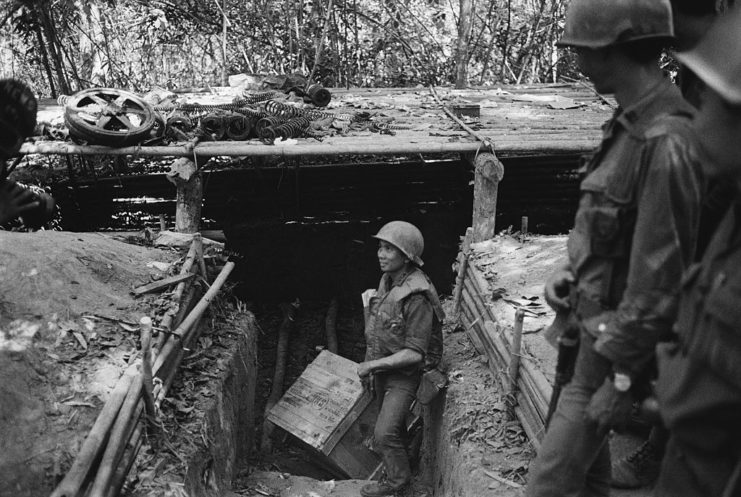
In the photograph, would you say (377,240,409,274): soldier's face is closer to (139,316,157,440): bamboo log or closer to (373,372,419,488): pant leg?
(373,372,419,488): pant leg

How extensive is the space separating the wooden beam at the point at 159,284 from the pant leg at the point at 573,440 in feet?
12.5

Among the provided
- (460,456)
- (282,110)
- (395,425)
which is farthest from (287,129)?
(460,456)

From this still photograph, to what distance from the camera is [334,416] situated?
666cm

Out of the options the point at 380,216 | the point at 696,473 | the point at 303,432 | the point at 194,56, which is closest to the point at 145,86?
the point at 194,56

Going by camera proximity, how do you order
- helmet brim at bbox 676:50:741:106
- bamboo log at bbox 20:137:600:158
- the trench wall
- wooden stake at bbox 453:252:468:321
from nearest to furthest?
helmet brim at bbox 676:50:741:106 → the trench wall → wooden stake at bbox 453:252:468:321 → bamboo log at bbox 20:137:600:158

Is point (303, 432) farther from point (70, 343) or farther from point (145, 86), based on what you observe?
point (145, 86)

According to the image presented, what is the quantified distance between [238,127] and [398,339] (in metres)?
3.60

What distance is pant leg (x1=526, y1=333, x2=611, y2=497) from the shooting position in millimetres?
2908

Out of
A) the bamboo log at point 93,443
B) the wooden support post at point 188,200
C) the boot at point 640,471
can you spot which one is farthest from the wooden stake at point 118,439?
the wooden support post at point 188,200

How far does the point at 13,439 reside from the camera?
3.91 metres

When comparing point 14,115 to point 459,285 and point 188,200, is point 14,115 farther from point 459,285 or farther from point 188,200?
point 459,285

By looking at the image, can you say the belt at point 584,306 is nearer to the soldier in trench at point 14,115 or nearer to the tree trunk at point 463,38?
the soldier in trench at point 14,115

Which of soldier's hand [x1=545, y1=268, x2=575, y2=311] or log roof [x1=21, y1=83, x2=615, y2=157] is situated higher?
soldier's hand [x1=545, y1=268, x2=575, y2=311]

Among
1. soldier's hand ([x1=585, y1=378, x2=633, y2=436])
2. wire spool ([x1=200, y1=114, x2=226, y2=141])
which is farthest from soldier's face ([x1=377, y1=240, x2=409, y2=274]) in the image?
wire spool ([x1=200, y1=114, x2=226, y2=141])
